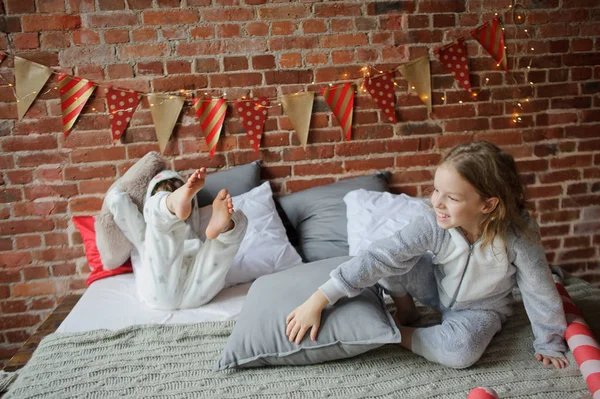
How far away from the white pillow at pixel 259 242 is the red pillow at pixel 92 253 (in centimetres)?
41

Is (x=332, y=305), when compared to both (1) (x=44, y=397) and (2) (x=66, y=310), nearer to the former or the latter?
(1) (x=44, y=397)

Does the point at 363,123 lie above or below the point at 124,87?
below

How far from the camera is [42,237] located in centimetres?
224

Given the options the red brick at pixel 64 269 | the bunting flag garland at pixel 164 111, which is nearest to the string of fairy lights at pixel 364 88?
the bunting flag garland at pixel 164 111

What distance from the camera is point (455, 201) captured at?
1344mm

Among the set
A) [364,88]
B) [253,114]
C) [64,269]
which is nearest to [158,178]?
[253,114]

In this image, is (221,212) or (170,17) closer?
(221,212)

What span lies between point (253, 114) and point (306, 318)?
1176mm

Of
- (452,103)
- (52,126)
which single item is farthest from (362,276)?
(52,126)

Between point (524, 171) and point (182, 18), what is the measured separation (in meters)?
1.82

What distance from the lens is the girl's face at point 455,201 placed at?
134cm

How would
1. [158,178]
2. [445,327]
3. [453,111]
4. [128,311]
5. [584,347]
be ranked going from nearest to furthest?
[584,347] < [445,327] < [128,311] < [158,178] < [453,111]

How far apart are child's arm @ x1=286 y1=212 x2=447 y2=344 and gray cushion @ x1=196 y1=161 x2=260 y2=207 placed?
0.91m

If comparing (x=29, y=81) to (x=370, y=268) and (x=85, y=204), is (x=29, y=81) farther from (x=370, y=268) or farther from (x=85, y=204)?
(x=370, y=268)
